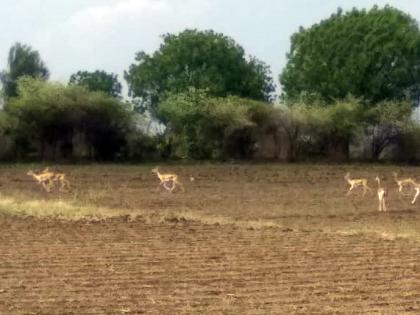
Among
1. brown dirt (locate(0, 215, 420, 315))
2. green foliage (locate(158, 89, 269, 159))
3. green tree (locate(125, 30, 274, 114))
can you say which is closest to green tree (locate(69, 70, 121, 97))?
green tree (locate(125, 30, 274, 114))

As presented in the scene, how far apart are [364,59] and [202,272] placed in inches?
1637

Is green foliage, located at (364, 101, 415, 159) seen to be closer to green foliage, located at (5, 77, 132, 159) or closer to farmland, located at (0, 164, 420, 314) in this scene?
green foliage, located at (5, 77, 132, 159)

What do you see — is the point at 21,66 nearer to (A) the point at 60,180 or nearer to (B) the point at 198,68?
(B) the point at 198,68

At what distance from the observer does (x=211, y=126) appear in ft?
146

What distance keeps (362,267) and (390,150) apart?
3180 centimetres

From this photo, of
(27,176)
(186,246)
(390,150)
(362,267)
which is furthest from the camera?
(390,150)

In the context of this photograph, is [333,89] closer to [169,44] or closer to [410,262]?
[169,44]

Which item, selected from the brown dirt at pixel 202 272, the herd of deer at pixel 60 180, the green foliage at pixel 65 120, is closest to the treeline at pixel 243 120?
the green foliage at pixel 65 120

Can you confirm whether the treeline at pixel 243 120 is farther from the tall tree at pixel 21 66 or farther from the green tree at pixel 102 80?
the green tree at pixel 102 80

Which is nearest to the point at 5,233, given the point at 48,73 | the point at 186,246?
the point at 186,246

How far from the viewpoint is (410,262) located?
15.2 m

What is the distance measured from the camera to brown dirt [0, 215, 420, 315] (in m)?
11.5

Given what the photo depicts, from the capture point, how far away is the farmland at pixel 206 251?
1182 cm

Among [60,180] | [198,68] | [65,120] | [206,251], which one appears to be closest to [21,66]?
[198,68]
